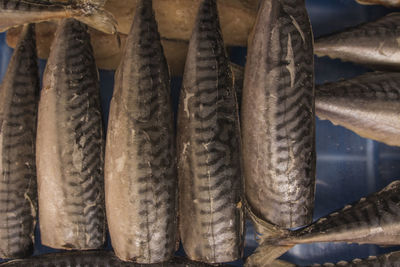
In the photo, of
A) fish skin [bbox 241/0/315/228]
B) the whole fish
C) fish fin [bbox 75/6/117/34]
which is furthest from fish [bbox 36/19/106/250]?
the whole fish

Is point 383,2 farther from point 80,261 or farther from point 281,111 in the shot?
point 80,261

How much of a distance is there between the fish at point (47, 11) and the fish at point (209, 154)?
0.48 m

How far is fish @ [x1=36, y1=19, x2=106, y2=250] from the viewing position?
1.59 m

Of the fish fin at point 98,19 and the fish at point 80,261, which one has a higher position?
the fish fin at point 98,19

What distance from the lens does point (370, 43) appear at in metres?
1.90

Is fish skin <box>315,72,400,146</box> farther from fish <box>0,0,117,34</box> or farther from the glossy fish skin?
fish <box>0,0,117,34</box>

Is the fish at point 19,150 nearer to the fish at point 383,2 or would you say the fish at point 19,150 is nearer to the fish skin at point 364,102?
the fish skin at point 364,102

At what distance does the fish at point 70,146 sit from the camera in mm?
1588

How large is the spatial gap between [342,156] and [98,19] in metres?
1.64

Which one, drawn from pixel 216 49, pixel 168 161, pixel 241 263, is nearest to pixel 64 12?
pixel 216 49

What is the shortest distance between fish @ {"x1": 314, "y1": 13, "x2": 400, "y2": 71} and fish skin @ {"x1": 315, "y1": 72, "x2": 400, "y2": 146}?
117 mm

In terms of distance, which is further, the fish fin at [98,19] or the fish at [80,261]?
the fish at [80,261]

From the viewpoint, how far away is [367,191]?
7.11ft

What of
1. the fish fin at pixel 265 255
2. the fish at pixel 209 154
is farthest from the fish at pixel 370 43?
the fish fin at pixel 265 255
